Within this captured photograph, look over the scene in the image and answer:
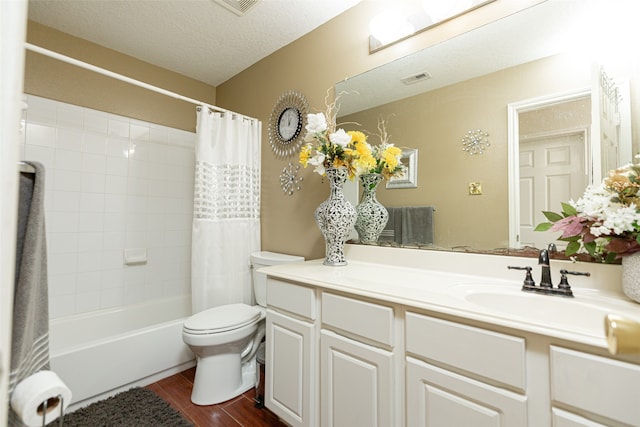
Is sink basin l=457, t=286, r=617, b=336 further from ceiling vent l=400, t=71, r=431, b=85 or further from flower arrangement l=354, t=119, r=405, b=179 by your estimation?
ceiling vent l=400, t=71, r=431, b=85

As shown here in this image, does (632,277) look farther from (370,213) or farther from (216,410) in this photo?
(216,410)

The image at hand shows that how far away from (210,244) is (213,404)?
3.15 feet

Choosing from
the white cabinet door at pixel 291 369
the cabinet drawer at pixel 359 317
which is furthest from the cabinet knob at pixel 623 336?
the white cabinet door at pixel 291 369

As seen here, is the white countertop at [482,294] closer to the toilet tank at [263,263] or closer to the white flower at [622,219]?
the white flower at [622,219]

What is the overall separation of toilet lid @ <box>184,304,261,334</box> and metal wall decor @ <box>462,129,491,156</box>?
60.2 inches

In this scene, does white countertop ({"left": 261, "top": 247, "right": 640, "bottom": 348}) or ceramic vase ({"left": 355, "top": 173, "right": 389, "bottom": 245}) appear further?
ceramic vase ({"left": 355, "top": 173, "right": 389, "bottom": 245})

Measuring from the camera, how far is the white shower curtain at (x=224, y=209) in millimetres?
1973

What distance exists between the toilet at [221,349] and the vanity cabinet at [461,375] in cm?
108

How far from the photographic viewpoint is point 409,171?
4.99 ft

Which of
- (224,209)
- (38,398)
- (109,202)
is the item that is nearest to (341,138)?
(224,209)

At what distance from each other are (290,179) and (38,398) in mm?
1719

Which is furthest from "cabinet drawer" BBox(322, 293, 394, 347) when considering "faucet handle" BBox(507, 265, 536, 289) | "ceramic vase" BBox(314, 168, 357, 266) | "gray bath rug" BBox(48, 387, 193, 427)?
"gray bath rug" BBox(48, 387, 193, 427)

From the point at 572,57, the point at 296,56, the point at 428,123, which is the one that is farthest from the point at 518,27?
the point at 296,56

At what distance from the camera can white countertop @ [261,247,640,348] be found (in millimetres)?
761
